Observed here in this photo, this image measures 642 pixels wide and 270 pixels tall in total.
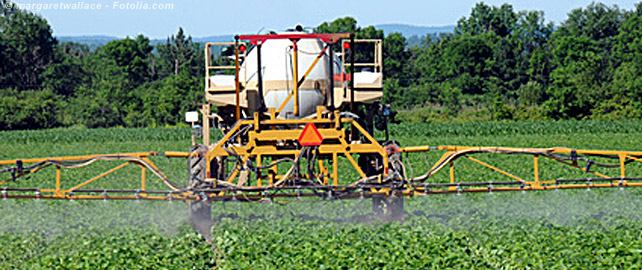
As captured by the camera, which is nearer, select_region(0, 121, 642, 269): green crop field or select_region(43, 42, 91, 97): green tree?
select_region(0, 121, 642, 269): green crop field

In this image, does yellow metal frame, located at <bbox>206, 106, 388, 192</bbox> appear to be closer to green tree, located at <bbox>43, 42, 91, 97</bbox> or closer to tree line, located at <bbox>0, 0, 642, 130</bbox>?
tree line, located at <bbox>0, 0, 642, 130</bbox>

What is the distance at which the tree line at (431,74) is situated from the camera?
62.3 metres

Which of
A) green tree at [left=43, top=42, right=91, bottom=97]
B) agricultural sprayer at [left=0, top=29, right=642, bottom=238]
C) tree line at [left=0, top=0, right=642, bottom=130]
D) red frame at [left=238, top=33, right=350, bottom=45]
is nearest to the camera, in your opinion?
agricultural sprayer at [left=0, top=29, right=642, bottom=238]

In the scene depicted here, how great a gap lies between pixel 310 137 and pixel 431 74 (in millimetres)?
82726

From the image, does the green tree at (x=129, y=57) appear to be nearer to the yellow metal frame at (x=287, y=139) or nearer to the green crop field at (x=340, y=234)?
the green crop field at (x=340, y=234)

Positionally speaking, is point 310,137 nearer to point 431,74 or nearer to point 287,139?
point 287,139

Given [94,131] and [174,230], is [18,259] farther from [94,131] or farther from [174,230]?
[94,131]

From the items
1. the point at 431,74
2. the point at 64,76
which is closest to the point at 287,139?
the point at 431,74

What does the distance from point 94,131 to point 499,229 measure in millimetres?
44133

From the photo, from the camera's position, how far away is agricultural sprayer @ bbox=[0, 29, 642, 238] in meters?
12.8

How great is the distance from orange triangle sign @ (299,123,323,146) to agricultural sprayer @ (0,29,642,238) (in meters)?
0.01

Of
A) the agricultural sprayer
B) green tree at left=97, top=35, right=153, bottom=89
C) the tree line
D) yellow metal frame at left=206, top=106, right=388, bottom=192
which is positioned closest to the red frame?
the agricultural sprayer

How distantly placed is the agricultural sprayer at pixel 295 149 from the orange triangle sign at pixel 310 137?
11 mm

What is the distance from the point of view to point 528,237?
1145cm
